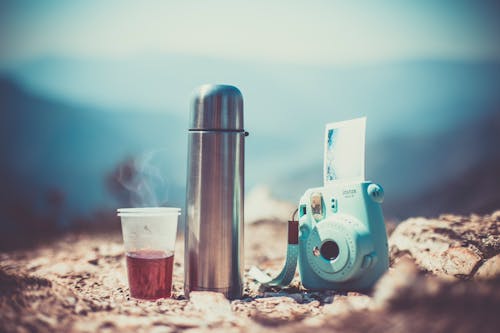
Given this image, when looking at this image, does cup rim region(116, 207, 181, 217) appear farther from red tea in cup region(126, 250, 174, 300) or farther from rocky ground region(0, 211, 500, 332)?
rocky ground region(0, 211, 500, 332)

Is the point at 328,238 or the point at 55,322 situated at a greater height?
the point at 328,238

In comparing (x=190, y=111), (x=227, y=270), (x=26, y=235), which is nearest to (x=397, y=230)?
(x=227, y=270)

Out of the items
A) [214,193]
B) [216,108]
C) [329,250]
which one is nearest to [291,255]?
[329,250]

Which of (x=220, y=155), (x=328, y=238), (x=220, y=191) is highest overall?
(x=220, y=155)

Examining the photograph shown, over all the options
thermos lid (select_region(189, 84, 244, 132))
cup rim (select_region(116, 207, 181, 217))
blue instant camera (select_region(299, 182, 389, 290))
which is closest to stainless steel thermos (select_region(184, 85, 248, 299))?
thermos lid (select_region(189, 84, 244, 132))

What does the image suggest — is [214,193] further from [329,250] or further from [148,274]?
[329,250]

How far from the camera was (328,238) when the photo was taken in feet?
8.77

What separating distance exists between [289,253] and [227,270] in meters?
0.39

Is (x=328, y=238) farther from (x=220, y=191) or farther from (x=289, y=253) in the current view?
(x=220, y=191)

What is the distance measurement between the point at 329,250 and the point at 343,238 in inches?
7.7

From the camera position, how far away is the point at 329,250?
2746 millimetres

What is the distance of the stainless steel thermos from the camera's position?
8.61 ft

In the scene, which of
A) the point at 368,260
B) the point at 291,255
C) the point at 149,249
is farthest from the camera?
the point at 291,255

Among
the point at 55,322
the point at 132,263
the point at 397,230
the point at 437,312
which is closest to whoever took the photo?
the point at 437,312
